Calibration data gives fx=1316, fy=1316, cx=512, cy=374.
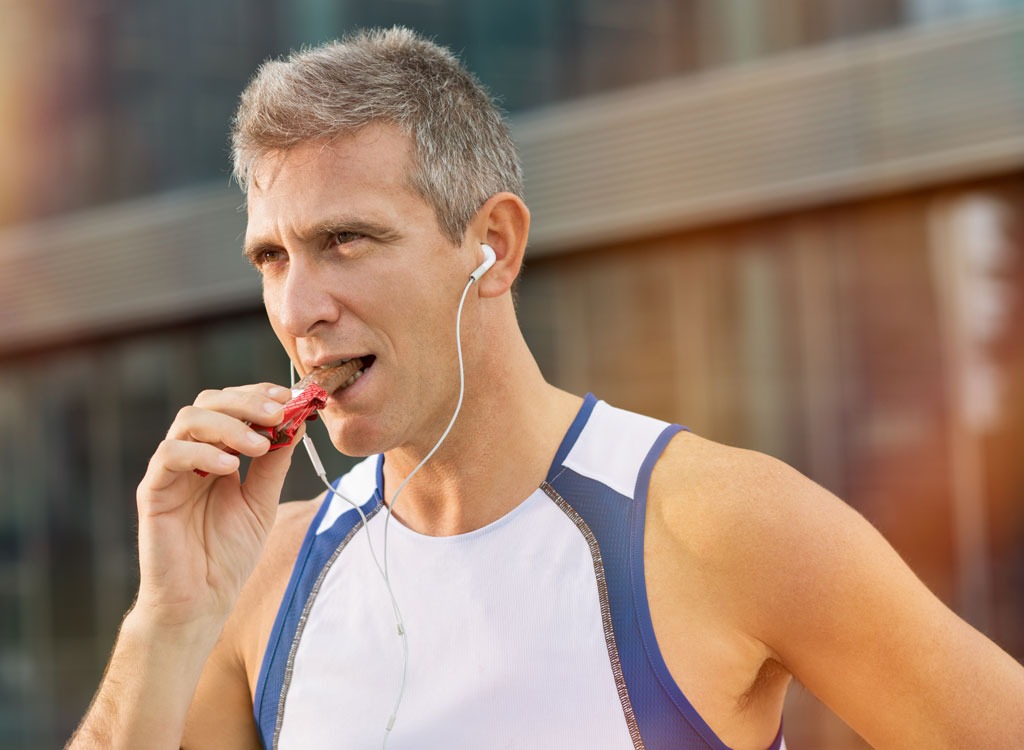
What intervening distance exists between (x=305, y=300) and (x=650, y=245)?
6.46 meters

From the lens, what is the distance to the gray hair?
2.51 meters

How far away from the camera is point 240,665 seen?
280 centimetres

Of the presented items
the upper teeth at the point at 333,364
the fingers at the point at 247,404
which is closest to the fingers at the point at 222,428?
the fingers at the point at 247,404

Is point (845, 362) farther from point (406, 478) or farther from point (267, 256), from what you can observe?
point (267, 256)

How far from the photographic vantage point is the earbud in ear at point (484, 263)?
2.62 meters

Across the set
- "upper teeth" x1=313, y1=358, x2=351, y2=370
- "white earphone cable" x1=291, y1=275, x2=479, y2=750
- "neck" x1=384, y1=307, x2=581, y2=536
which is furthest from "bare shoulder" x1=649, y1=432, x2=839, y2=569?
"upper teeth" x1=313, y1=358, x2=351, y2=370

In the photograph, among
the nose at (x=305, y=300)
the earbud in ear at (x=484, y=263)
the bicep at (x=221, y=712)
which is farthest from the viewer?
the bicep at (x=221, y=712)

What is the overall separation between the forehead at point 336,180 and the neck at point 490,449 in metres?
0.38

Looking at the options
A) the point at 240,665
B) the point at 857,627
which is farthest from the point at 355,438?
the point at 857,627

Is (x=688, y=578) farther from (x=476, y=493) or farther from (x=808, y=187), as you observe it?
(x=808, y=187)

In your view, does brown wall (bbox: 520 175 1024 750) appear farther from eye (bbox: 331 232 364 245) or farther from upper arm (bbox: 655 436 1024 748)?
eye (bbox: 331 232 364 245)

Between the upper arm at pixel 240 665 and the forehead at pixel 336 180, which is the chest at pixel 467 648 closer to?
the upper arm at pixel 240 665

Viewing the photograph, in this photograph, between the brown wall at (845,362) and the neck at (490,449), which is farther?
the brown wall at (845,362)

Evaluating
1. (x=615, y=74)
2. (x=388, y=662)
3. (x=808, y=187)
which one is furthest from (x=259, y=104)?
(x=615, y=74)
